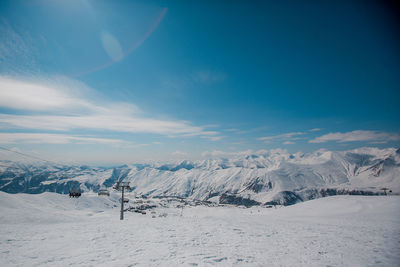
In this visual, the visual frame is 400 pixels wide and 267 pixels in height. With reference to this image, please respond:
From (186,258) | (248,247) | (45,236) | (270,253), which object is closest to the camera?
(186,258)

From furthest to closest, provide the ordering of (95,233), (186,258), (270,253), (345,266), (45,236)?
(95,233) < (45,236) < (270,253) < (186,258) < (345,266)

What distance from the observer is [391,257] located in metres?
9.71

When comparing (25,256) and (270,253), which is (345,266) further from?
(25,256)

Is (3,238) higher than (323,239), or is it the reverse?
(3,238)

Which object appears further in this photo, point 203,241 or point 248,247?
point 203,241

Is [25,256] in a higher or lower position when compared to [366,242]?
higher

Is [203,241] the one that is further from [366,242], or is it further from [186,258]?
[366,242]

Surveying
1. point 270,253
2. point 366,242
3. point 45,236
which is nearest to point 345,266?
point 270,253

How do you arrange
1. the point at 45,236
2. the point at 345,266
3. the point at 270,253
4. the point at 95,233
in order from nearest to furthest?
the point at 345,266 < the point at 270,253 < the point at 45,236 < the point at 95,233

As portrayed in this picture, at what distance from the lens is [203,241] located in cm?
1230

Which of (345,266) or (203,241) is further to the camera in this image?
(203,241)

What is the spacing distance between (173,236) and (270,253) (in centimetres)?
692

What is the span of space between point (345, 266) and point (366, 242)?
561cm

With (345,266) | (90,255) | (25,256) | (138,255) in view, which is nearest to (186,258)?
(138,255)
